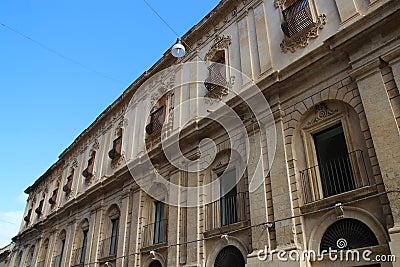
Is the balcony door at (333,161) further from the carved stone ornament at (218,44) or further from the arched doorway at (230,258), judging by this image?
the carved stone ornament at (218,44)

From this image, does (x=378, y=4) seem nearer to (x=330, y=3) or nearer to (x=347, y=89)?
(x=330, y=3)

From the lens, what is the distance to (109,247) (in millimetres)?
15320

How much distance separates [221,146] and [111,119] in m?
10.5

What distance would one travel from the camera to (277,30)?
10812 millimetres

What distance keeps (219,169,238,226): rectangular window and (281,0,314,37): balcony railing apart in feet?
14.7

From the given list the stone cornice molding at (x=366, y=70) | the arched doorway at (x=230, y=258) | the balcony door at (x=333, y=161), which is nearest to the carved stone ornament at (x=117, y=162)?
the arched doorway at (x=230, y=258)

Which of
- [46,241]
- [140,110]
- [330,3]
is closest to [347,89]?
[330,3]

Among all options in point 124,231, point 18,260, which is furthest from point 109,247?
point 18,260

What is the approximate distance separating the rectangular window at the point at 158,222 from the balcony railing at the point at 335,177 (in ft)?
20.7

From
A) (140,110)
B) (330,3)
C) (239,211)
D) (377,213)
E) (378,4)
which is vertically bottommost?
(377,213)

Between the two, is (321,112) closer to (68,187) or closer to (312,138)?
(312,138)

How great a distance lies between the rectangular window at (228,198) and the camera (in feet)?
33.7

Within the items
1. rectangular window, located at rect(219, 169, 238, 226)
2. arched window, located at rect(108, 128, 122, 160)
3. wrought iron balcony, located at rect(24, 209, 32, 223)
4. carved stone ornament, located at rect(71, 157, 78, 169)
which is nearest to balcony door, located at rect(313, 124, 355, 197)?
rectangular window, located at rect(219, 169, 238, 226)

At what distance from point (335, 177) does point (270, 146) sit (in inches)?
78.3
